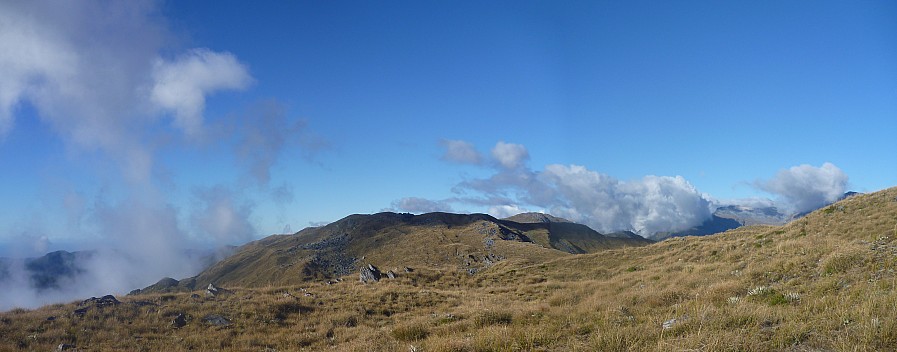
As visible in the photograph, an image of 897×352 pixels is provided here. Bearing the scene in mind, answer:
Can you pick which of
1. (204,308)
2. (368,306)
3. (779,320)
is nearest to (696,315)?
(779,320)

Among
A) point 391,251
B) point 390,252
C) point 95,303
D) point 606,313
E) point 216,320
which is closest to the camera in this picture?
point 606,313

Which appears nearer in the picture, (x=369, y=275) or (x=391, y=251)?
(x=369, y=275)

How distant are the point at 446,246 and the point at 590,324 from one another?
120369 mm

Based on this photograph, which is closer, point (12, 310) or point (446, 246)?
point (12, 310)

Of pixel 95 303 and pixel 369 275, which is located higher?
pixel 369 275

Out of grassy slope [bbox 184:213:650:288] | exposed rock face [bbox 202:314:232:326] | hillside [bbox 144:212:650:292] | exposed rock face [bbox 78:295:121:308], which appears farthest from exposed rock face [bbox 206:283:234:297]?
grassy slope [bbox 184:213:650:288]

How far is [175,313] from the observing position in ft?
65.8

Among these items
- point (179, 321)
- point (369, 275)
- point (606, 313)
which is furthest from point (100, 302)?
point (606, 313)

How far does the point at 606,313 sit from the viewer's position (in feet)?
Answer: 38.2

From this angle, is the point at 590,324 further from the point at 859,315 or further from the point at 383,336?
the point at 383,336

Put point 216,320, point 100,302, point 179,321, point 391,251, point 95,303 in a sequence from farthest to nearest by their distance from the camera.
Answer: point 391,251, point 100,302, point 95,303, point 216,320, point 179,321

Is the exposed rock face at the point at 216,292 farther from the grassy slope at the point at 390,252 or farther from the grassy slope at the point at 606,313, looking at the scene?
the grassy slope at the point at 390,252

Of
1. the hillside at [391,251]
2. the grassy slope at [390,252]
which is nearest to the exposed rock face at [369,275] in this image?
the hillside at [391,251]

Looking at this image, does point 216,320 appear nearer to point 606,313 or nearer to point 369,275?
point 606,313
